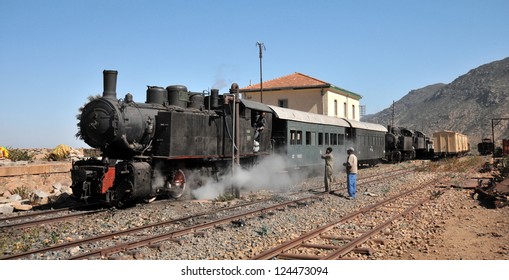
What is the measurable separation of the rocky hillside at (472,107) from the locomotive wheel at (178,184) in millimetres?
83094

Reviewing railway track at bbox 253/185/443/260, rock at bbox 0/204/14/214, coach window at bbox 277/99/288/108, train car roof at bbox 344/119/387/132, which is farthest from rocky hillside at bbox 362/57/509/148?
rock at bbox 0/204/14/214

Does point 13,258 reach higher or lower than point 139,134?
lower

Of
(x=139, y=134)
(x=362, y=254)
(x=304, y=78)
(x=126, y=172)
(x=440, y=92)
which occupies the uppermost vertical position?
(x=440, y=92)

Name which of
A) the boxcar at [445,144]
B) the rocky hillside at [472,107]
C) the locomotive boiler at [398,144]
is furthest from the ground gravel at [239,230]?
the rocky hillside at [472,107]

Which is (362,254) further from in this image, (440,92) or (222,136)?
(440,92)

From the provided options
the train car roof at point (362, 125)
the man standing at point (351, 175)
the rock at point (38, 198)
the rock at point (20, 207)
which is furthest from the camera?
the train car roof at point (362, 125)

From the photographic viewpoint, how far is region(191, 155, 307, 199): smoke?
531 inches

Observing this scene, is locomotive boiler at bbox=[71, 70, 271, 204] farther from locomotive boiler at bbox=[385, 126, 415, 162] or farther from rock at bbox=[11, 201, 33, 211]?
locomotive boiler at bbox=[385, 126, 415, 162]

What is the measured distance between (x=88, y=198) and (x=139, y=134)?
7.26 feet

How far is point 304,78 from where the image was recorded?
135ft

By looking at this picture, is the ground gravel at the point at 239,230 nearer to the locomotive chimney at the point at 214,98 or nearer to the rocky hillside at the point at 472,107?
the locomotive chimney at the point at 214,98

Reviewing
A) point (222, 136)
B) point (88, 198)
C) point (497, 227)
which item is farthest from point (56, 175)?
point (497, 227)

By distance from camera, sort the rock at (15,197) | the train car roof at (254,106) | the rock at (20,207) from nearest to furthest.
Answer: the rock at (20,207)
the rock at (15,197)
the train car roof at (254,106)

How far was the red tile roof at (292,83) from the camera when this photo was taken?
38956 mm
